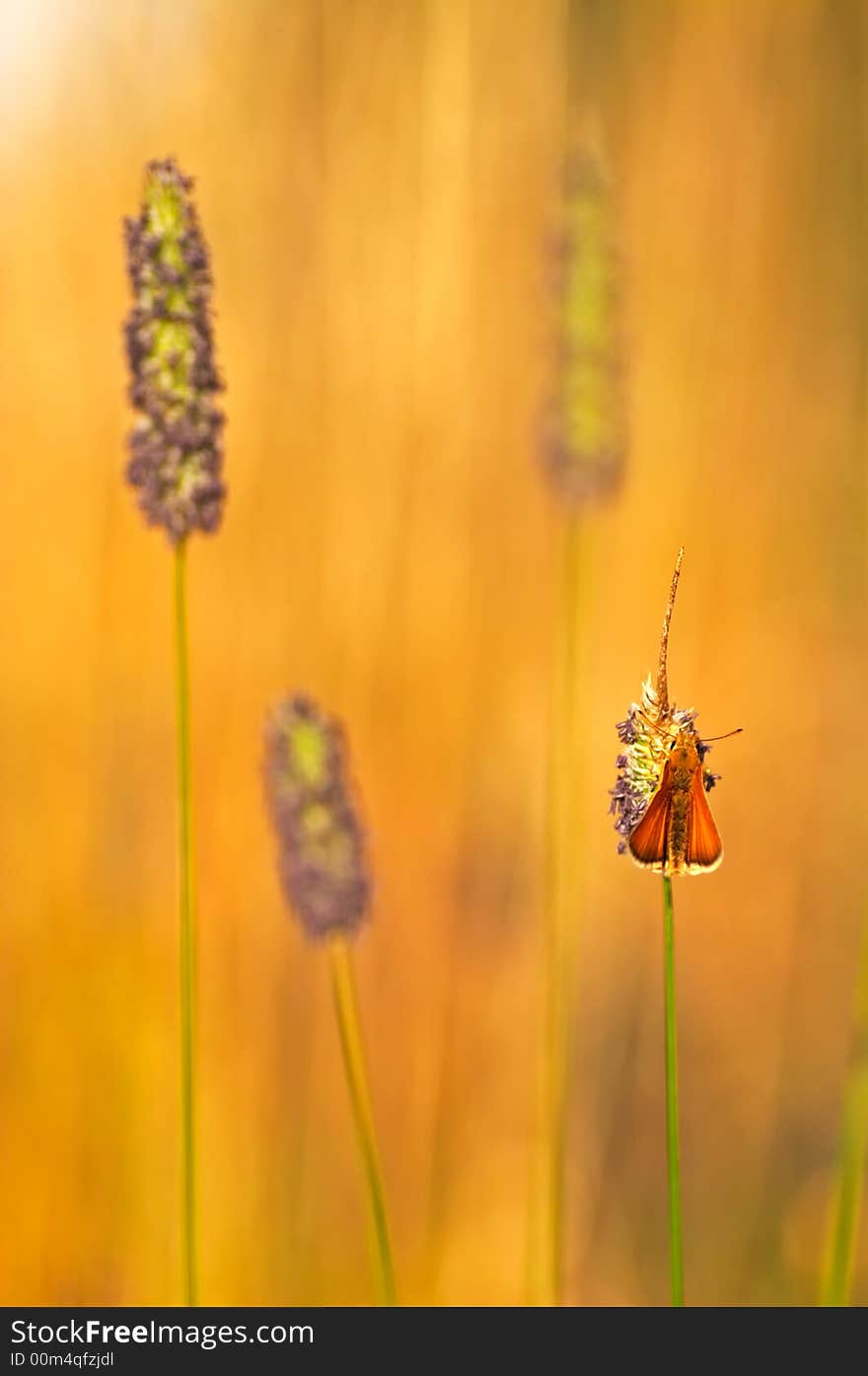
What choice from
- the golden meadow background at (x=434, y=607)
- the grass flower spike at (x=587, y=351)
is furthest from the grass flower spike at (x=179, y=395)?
the golden meadow background at (x=434, y=607)

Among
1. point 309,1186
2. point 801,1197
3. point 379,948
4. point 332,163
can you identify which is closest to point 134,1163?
point 309,1186

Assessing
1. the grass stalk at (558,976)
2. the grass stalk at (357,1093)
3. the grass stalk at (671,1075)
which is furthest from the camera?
the grass stalk at (558,976)

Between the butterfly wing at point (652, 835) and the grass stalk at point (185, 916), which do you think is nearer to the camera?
the butterfly wing at point (652, 835)

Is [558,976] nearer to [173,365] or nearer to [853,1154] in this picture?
[853,1154]

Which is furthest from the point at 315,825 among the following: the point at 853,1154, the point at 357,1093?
the point at 853,1154

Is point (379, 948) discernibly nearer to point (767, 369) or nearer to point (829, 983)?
point (829, 983)

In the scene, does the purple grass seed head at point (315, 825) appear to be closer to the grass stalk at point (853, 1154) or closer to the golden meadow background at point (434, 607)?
the grass stalk at point (853, 1154)
